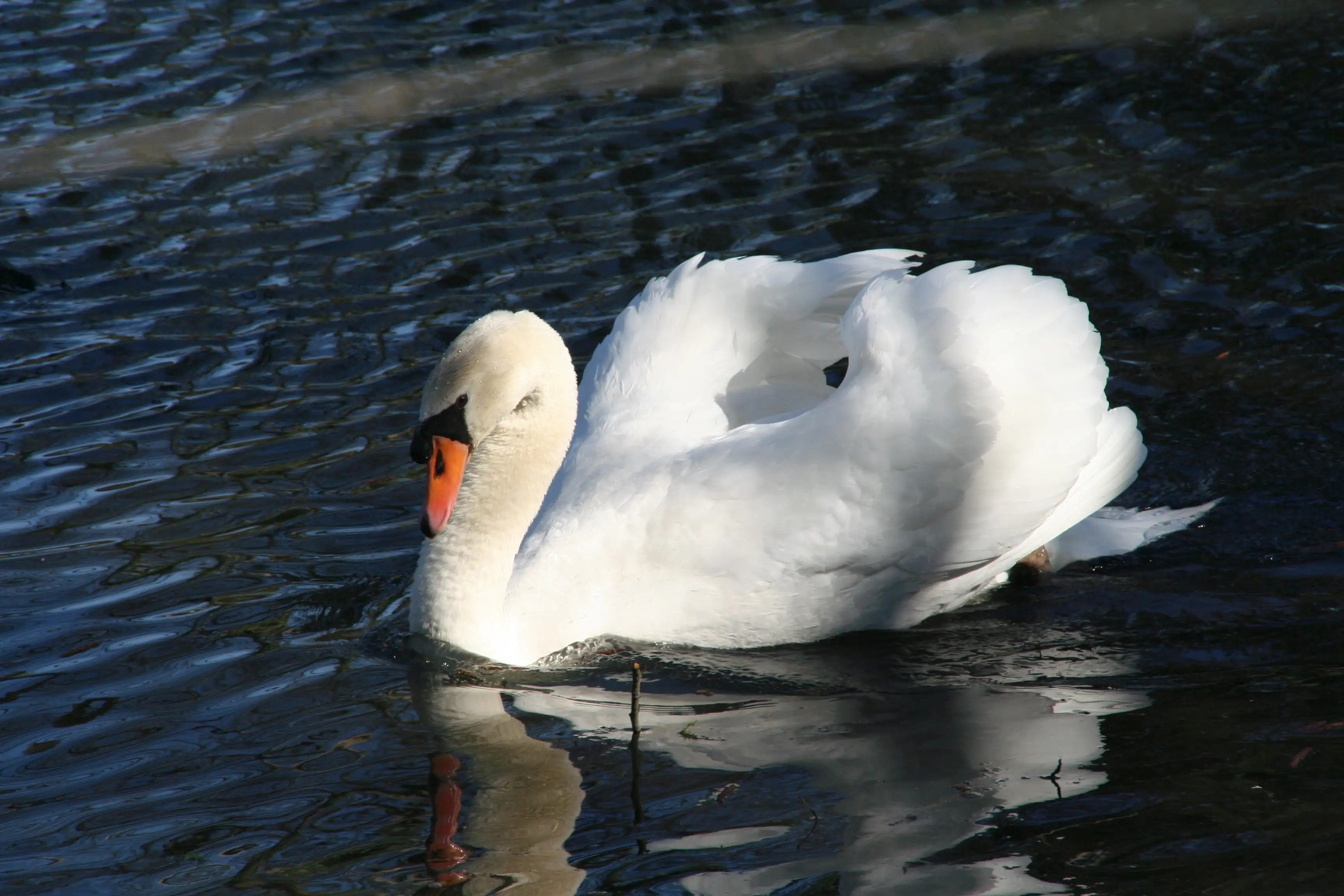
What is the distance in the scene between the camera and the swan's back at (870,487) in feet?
17.1

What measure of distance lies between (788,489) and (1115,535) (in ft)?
4.81

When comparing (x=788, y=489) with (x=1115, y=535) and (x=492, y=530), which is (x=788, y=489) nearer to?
(x=492, y=530)

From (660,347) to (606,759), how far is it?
6.83 feet

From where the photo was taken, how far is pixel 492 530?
5.25 m

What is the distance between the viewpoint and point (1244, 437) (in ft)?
21.0

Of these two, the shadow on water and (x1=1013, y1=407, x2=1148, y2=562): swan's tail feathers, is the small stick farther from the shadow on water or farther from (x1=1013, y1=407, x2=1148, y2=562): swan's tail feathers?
(x1=1013, y1=407, x2=1148, y2=562): swan's tail feathers

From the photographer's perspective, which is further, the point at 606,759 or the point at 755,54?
the point at 755,54

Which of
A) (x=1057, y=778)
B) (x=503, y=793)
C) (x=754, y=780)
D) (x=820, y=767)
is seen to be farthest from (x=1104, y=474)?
(x=503, y=793)

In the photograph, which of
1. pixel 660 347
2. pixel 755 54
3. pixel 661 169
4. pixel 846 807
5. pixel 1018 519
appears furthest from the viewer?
pixel 755 54

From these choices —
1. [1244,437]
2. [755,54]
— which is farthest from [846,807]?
[755,54]

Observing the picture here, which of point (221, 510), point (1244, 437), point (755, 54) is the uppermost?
point (755, 54)

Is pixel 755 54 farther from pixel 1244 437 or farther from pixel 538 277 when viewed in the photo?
pixel 1244 437

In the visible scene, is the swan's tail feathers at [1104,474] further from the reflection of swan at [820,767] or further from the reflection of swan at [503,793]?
the reflection of swan at [503,793]

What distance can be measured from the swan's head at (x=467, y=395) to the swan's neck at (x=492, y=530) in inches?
5.3
